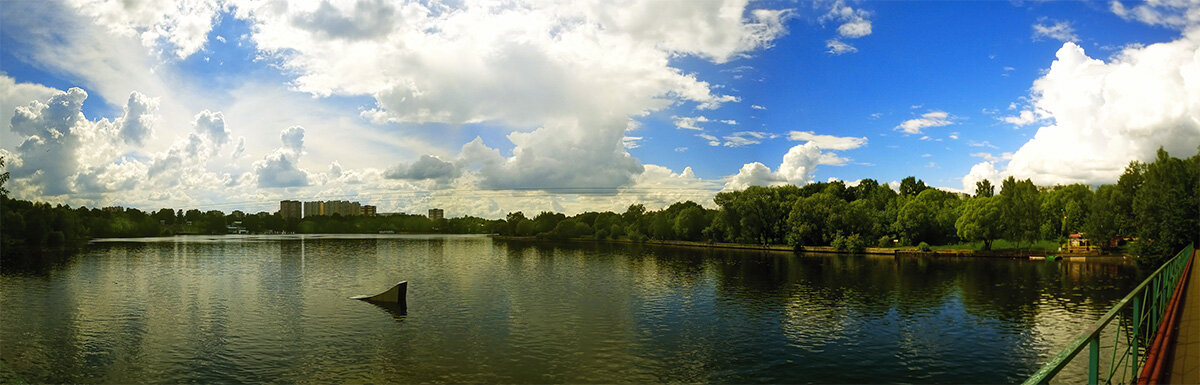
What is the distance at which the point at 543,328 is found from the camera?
38.3 metres

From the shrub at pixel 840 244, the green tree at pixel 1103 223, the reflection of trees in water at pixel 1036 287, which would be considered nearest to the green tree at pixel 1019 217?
the green tree at pixel 1103 223

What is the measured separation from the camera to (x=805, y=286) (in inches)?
2453

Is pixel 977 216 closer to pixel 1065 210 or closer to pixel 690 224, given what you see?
pixel 1065 210

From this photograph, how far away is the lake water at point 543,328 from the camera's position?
28609mm

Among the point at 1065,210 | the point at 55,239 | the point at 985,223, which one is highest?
the point at 1065,210

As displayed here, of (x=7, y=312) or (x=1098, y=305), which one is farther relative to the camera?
(x=1098, y=305)

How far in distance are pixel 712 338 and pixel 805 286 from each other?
3009cm

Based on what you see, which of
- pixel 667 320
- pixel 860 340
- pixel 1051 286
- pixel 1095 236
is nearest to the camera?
pixel 860 340

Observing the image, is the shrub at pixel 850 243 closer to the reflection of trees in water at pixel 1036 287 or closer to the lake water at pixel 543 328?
the reflection of trees in water at pixel 1036 287

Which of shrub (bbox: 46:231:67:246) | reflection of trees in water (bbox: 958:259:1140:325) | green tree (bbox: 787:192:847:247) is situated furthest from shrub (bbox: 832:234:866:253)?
shrub (bbox: 46:231:67:246)

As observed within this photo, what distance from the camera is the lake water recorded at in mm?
28609

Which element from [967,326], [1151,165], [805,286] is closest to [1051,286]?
[805,286]

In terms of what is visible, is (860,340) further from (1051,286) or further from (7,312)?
(7,312)

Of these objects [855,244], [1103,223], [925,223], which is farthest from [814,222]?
[1103,223]
